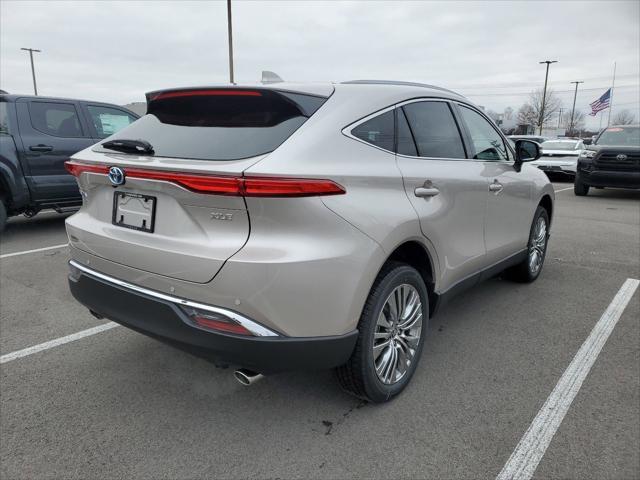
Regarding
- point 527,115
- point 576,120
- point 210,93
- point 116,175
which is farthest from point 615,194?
point 576,120

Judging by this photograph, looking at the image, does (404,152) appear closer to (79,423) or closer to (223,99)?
(223,99)

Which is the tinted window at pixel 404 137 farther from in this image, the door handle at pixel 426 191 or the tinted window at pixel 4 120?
the tinted window at pixel 4 120

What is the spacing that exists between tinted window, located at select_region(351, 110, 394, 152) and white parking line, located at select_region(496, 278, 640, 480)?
1.63 meters

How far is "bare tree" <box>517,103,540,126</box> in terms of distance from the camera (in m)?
67.1

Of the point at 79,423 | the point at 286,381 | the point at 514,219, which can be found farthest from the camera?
the point at 514,219

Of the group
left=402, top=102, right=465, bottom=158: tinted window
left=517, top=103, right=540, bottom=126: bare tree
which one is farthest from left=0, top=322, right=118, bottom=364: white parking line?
left=517, top=103, right=540, bottom=126: bare tree

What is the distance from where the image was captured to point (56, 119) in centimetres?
704

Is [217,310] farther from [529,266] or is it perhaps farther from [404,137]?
[529,266]

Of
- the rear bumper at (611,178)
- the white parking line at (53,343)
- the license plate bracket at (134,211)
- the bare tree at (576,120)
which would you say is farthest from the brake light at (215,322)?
the bare tree at (576,120)

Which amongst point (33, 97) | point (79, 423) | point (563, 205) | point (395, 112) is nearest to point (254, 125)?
point (395, 112)

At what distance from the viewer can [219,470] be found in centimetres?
223

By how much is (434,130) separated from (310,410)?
6.06 ft

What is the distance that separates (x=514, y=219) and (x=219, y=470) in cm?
304

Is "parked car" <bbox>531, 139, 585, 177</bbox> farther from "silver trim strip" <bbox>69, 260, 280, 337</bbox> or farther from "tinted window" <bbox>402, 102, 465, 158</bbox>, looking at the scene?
"silver trim strip" <bbox>69, 260, 280, 337</bbox>
